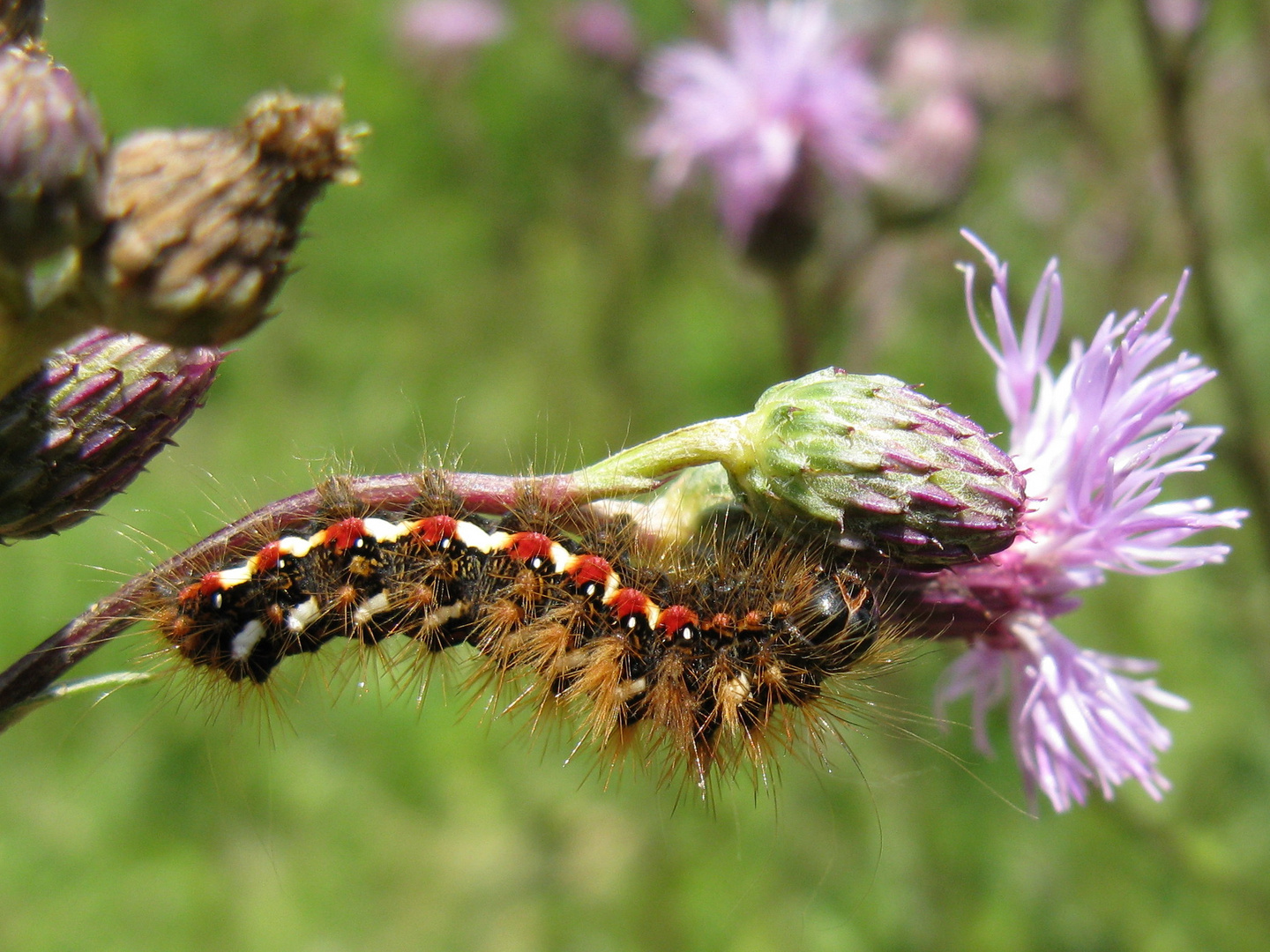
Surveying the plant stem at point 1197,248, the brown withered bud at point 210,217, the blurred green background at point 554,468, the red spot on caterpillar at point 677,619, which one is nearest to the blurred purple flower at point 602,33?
the blurred green background at point 554,468

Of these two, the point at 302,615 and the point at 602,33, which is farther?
the point at 602,33

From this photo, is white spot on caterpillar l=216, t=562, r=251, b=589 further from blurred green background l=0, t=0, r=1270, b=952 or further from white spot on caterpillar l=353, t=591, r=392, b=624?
blurred green background l=0, t=0, r=1270, b=952

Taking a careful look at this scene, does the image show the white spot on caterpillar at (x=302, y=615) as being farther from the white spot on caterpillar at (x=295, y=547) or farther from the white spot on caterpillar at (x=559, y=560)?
the white spot on caterpillar at (x=559, y=560)

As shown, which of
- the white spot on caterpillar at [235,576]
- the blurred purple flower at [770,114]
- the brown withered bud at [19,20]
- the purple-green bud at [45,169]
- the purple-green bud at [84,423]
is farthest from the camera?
the blurred purple flower at [770,114]

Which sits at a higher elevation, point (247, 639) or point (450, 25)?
point (450, 25)

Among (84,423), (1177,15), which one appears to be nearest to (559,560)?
(84,423)

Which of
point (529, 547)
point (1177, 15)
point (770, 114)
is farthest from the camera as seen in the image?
point (1177, 15)

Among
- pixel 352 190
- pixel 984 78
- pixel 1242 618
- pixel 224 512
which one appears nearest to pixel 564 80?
pixel 352 190

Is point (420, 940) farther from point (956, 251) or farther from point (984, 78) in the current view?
point (984, 78)

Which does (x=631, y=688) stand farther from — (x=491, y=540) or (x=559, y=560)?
(x=491, y=540)
